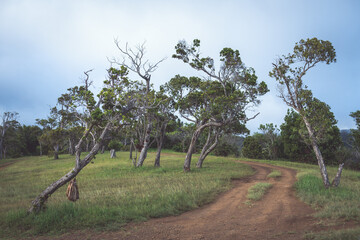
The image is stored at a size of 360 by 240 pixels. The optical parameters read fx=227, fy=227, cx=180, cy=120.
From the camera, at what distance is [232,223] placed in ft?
25.8

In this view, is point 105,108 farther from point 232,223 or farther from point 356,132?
point 356,132

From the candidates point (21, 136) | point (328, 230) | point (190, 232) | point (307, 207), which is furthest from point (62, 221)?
point (21, 136)

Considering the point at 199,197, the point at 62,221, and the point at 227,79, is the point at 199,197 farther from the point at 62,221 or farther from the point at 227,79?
the point at 227,79

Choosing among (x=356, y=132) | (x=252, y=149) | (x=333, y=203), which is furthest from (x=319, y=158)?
(x=252, y=149)

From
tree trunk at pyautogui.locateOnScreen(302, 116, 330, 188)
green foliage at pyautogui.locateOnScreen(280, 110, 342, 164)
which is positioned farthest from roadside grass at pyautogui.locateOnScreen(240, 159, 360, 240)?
green foliage at pyautogui.locateOnScreen(280, 110, 342, 164)

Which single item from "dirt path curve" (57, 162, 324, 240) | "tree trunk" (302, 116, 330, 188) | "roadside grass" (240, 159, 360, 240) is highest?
"tree trunk" (302, 116, 330, 188)

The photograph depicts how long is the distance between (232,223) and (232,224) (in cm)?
10

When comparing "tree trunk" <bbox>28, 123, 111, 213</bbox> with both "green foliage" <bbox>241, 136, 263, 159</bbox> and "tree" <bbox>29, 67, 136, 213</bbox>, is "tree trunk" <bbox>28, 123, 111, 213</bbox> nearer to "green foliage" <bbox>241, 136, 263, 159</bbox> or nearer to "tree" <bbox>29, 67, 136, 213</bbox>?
"tree" <bbox>29, 67, 136, 213</bbox>

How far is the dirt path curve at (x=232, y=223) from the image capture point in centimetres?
688

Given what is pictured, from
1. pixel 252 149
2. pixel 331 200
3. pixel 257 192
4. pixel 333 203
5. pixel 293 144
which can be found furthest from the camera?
pixel 252 149

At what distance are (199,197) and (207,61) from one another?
44.1 feet

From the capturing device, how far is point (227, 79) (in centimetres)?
2123

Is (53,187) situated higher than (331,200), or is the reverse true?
(53,187)

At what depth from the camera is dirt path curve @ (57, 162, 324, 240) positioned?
688 centimetres
